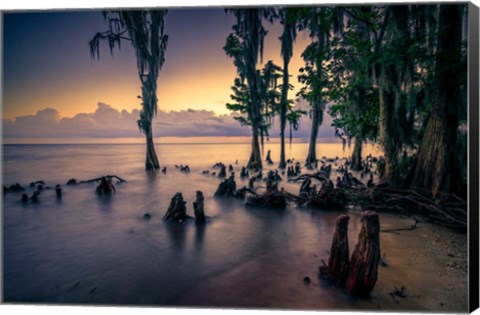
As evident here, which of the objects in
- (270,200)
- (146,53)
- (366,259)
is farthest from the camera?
(146,53)

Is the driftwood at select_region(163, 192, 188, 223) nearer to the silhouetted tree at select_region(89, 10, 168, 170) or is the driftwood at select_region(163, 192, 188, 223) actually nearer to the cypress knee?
the cypress knee

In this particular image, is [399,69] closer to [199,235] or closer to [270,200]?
[270,200]

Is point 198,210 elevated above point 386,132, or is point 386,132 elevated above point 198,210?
point 386,132

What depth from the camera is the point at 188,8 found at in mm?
2875

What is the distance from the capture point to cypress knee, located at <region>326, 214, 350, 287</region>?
2.29m

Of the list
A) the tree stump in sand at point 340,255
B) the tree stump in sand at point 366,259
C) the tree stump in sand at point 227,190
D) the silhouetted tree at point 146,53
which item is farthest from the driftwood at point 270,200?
the silhouetted tree at point 146,53

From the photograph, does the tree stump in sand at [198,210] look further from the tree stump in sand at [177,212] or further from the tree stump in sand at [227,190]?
the tree stump in sand at [227,190]

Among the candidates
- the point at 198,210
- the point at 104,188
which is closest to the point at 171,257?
the point at 198,210

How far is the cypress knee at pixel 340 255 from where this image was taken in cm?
229

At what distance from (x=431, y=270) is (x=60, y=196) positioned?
847 centimetres

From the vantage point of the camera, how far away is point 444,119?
392 centimetres

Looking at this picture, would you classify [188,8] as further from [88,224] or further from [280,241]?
[88,224]

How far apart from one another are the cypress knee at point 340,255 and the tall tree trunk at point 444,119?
2864 millimetres

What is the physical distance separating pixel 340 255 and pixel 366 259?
0.29 meters
